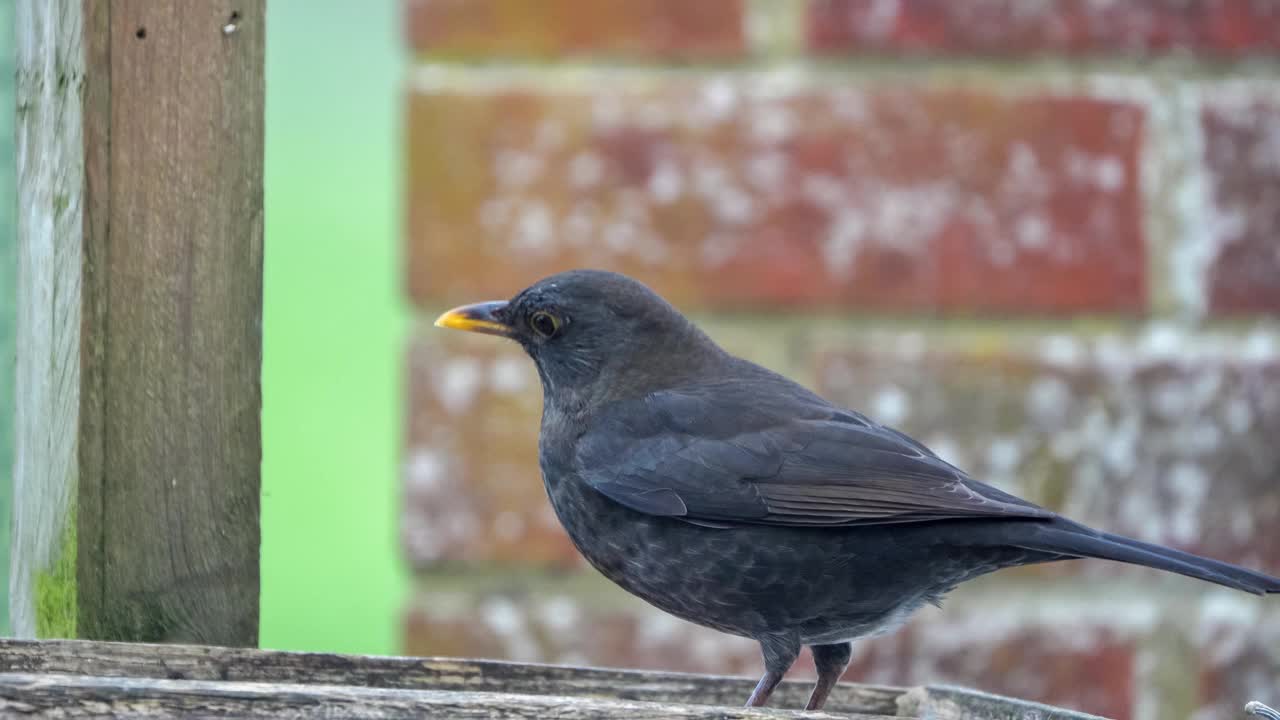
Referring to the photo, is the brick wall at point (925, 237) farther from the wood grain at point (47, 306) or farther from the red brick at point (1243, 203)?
A: the wood grain at point (47, 306)

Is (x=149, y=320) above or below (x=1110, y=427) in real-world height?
above

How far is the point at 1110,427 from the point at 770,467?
2.17 feet

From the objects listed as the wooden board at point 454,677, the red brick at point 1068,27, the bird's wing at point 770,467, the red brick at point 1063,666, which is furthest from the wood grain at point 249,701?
the red brick at point 1068,27

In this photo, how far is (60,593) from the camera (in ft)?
6.48

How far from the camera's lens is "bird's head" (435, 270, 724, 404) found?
8.63 ft

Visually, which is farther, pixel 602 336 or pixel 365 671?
pixel 602 336

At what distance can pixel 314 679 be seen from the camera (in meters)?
1.91

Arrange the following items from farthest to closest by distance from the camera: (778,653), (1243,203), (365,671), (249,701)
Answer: (1243,203) → (778,653) → (365,671) → (249,701)

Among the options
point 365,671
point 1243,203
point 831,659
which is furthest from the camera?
point 1243,203

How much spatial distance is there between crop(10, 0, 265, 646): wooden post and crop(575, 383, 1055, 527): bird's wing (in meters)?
0.59

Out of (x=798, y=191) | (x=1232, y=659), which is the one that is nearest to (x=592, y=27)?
(x=798, y=191)

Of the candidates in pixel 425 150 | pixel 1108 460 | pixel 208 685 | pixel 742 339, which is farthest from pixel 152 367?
pixel 1108 460

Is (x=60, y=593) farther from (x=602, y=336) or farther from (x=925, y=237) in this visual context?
(x=925, y=237)

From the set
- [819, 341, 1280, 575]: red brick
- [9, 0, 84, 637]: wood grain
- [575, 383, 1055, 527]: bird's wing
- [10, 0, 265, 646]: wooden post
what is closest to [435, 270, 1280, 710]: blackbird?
[575, 383, 1055, 527]: bird's wing
